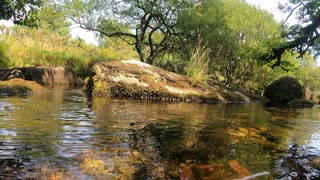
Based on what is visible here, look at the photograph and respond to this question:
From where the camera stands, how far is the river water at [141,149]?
302 cm

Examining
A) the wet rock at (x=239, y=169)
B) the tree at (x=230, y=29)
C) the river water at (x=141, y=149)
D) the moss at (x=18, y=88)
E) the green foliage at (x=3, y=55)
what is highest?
the tree at (x=230, y=29)

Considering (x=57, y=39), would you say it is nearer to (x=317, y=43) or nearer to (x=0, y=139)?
(x=317, y=43)

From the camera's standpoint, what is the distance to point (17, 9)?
357 inches

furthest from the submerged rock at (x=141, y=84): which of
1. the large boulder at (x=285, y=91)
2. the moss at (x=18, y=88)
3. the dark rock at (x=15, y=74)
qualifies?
the large boulder at (x=285, y=91)

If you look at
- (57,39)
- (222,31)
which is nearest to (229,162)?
(222,31)

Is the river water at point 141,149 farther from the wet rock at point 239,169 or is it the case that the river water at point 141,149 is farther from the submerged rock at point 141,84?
the submerged rock at point 141,84

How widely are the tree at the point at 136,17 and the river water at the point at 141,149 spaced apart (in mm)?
14797

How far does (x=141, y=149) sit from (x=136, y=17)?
→ 18.4 meters

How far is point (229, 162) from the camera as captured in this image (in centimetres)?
357

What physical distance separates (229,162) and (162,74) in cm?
860

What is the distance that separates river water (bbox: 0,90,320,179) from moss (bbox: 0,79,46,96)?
10.6 ft

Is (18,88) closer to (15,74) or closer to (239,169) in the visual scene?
(15,74)

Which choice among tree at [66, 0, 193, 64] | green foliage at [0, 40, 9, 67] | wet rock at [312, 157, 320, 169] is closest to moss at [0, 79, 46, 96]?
green foliage at [0, 40, 9, 67]

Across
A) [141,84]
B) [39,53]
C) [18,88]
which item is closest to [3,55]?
[39,53]
